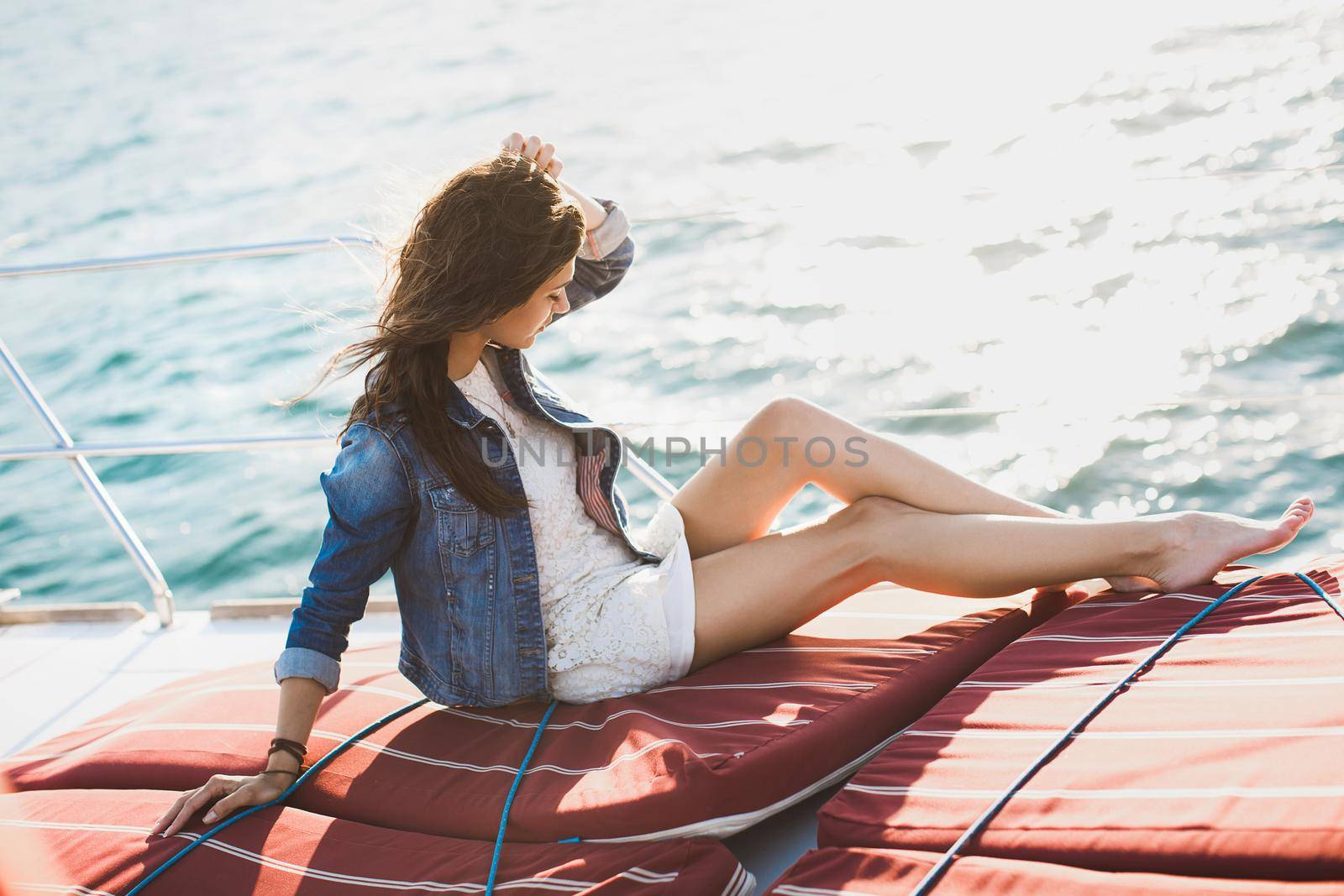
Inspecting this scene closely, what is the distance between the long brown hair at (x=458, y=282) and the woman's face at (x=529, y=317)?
18 mm

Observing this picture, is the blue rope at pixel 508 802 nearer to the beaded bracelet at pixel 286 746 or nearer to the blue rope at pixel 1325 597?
the beaded bracelet at pixel 286 746

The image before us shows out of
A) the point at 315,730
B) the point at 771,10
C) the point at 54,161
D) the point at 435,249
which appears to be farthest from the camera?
the point at 771,10

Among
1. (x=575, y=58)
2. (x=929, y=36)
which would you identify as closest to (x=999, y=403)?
(x=929, y=36)

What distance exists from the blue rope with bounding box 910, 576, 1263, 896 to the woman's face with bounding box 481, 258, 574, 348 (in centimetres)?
Answer: 77

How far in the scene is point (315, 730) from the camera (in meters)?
1.59

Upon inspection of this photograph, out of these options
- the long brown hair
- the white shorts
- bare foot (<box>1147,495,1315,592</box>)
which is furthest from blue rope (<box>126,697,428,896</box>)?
bare foot (<box>1147,495,1315,592</box>)

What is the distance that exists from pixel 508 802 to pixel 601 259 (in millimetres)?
852

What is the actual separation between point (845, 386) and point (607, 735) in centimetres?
367

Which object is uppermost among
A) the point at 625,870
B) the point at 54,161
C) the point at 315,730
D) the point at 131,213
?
the point at 54,161

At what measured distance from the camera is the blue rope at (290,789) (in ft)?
4.36

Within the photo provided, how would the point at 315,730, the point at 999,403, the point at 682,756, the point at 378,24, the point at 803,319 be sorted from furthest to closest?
the point at 378,24 < the point at 803,319 < the point at 999,403 < the point at 315,730 < the point at 682,756

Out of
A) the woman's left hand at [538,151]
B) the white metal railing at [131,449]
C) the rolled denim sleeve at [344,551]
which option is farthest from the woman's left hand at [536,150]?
the white metal railing at [131,449]

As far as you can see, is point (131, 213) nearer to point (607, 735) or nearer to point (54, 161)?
point (54, 161)

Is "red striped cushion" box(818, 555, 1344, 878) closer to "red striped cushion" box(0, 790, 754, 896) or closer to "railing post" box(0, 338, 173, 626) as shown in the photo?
"red striped cushion" box(0, 790, 754, 896)
